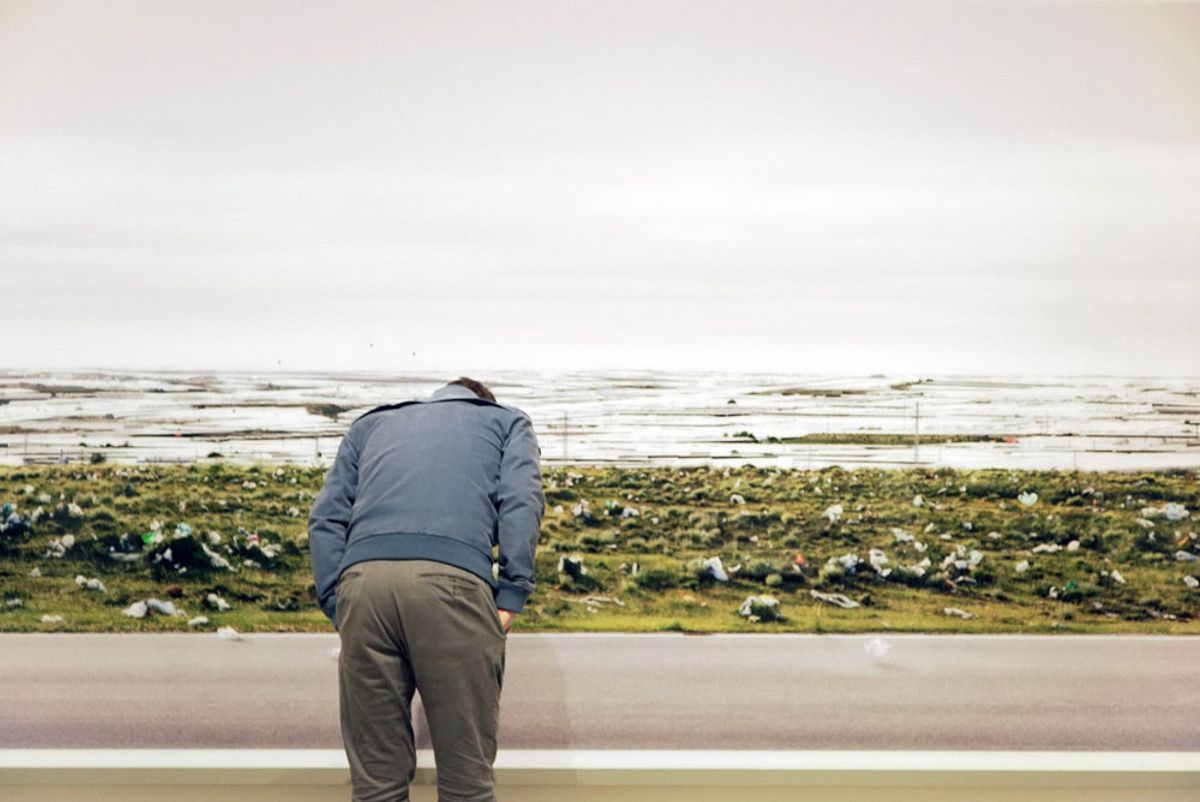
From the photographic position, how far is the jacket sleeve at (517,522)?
2453 millimetres

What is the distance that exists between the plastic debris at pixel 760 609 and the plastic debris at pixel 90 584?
77.1 inches

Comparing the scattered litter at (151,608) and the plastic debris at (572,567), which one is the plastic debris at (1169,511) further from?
the scattered litter at (151,608)

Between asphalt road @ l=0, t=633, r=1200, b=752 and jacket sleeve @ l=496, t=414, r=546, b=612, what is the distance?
2.81 ft

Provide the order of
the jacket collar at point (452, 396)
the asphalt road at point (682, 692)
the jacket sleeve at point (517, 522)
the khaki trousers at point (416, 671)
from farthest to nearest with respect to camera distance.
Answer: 1. the asphalt road at point (682, 692)
2. the jacket collar at point (452, 396)
3. the jacket sleeve at point (517, 522)
4. the khaki trousers at point (416, 671)

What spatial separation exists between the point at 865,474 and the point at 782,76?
4.19 feet

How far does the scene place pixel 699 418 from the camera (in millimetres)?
3398

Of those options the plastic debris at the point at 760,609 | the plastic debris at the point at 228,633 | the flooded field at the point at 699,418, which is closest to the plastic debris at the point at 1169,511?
the flooded field at the point at 699,418

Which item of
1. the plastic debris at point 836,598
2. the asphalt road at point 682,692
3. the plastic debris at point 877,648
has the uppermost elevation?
the plastic debris at point 836,598

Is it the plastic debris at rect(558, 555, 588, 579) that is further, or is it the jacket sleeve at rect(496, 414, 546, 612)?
the plastic debris at rect(558, 555, 588, 579)

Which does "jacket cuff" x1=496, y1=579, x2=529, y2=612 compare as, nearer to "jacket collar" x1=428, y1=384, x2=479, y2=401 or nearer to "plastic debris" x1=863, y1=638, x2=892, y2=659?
"jacket collar" x1=428, y1=384, x2=479, y2=401

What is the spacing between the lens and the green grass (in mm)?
3285

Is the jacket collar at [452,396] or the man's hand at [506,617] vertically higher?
the jacket collar at [452,396]

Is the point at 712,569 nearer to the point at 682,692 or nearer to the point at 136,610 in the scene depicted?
the point at 682,692

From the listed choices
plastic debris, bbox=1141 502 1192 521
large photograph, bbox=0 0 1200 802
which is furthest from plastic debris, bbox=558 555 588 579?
plastic debris, bbox=1141 502 1192 521
